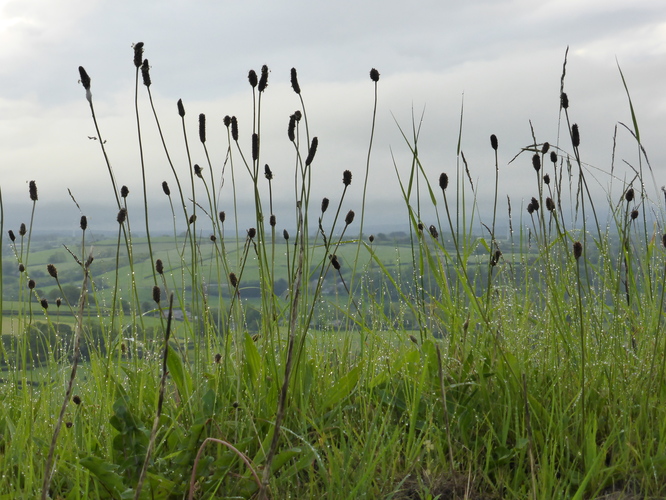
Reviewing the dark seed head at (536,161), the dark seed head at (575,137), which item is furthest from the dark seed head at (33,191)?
the dark seed head at (575,137)

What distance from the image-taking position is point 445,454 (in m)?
2.00

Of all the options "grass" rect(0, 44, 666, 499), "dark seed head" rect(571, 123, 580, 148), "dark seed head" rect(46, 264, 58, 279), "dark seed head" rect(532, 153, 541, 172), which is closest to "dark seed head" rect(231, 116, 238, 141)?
"grass" rect(0, 44, 666, 499)

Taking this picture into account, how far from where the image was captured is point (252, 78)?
212cm

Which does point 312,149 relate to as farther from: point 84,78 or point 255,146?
point 84,78

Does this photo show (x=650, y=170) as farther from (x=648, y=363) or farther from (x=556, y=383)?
(x=556, y=383)

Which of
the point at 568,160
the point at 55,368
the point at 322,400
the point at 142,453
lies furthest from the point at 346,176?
the point at 55,368

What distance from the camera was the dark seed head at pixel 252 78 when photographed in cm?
211

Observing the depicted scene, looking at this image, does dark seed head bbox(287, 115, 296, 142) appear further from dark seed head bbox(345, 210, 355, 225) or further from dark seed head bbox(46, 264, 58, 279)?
dark seed head bbox(46, 264, 58, 279)

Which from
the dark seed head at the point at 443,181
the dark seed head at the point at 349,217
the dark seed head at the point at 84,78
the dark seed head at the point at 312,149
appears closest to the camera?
the dark seed head at the point at 312,149

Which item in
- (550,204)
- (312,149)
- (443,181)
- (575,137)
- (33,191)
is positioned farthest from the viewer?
(33,191)

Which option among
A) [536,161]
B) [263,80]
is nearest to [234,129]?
A: [263,80]

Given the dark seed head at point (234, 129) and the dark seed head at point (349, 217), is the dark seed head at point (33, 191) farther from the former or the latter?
the dark seed head at point (349, 217)

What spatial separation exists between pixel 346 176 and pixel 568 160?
1.47m

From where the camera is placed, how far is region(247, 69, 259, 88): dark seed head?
2.11 m
